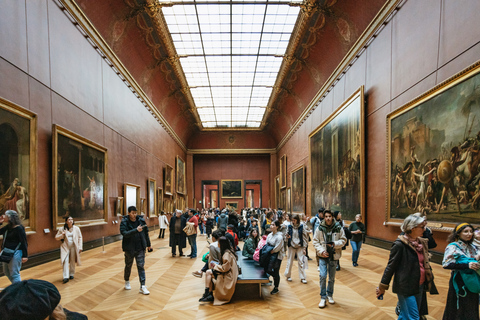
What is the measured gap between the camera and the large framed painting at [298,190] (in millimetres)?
22016

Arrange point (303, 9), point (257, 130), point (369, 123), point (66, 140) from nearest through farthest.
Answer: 1. point (66, 140)
2. point (369, 123)
3. point (303, 9)
4. point (257, 130)

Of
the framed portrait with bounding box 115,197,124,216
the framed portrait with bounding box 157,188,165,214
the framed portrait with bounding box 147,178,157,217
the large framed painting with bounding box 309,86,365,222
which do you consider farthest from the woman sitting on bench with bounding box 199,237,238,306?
the framed portrait with bounding box 157,188,165,214

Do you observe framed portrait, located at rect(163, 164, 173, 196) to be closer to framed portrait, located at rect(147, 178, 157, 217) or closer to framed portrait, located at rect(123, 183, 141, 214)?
framed portrait, located at rect(147, 178, 157, 217)

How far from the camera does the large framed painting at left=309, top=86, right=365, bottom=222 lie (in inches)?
489

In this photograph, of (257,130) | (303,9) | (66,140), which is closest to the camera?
(66,140)

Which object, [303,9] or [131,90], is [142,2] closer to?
[131,90]

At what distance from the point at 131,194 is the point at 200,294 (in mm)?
11026

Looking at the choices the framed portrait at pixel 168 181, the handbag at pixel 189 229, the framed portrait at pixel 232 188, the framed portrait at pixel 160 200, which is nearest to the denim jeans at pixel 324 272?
the handbag at pixel 189 229

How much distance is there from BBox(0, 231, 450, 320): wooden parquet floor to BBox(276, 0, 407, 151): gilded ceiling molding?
7.90 metres

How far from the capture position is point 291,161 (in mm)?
27625

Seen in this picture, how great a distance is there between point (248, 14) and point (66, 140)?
10.2 m

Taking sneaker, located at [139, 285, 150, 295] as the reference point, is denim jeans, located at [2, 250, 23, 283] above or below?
above

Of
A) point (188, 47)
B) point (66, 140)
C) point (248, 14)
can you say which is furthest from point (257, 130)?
point (66, 140)

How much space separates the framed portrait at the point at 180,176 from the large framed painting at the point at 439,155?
2297 cm
